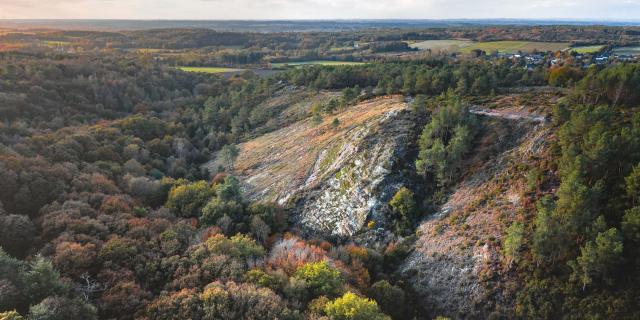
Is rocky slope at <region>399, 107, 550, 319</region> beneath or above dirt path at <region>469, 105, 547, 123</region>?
beneath

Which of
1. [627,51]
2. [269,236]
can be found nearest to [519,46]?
[627,51]

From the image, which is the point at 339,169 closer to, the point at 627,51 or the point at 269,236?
the point at 269,236

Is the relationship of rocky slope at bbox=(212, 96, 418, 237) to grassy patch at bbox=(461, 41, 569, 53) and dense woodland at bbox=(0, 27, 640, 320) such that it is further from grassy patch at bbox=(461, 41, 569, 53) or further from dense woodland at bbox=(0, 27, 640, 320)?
grassy patch at bbox=(461, 41, 569, 53)

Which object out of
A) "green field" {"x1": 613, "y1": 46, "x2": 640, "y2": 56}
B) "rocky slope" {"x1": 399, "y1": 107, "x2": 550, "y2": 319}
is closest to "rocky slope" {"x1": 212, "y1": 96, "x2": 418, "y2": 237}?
"rocky slope" {"x1": 399, "y1": 107, "x2": 550, "y2": 319}

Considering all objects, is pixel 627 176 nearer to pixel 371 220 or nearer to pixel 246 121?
pixel 371 220

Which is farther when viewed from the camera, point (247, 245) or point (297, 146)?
point (297, 146)

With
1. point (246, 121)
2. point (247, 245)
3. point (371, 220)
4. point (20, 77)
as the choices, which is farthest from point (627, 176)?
point (20, 77)

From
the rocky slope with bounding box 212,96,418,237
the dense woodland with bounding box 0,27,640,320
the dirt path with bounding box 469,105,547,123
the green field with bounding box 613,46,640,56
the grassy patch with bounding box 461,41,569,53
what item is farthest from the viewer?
the grassy patch with bounding box 461,41,569,53

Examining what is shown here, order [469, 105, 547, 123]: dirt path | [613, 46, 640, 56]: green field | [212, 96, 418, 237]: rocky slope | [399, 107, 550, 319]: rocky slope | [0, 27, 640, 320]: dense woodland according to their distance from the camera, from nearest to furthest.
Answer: [0, 27, 640, 320]: dense woodland, [399, 107, 550, 319]: rocky slope, [212, 96, 418, 237]: rocky slope, [469, 105, 547, 123]: dirt path, [613, 46, 640, 56]: green field

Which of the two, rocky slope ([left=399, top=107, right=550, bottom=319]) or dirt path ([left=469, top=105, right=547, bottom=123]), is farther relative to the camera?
dirt path ([left=469, top=105, right=547, bottom=123])
